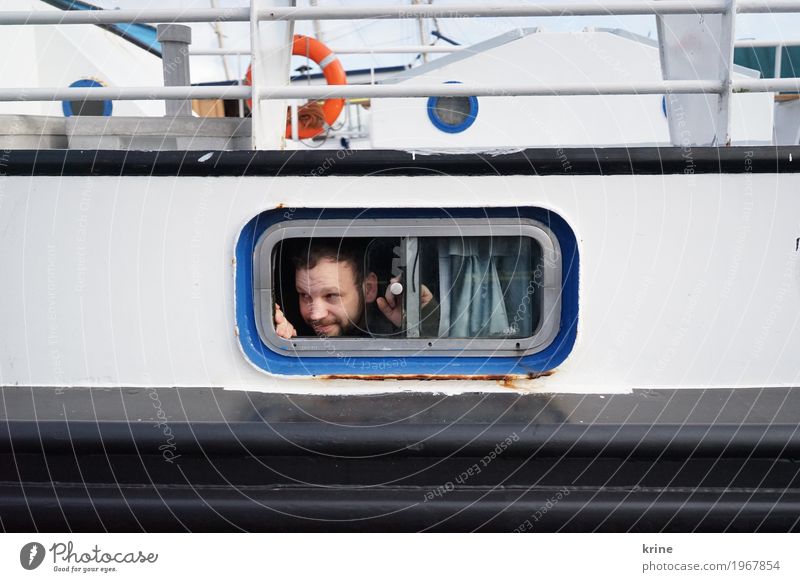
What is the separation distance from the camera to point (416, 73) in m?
5.09

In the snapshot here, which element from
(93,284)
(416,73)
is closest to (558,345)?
(93,284)

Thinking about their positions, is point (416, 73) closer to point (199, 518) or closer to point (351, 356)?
point (351, 356)

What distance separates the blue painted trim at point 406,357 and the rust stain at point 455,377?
0.6 inches

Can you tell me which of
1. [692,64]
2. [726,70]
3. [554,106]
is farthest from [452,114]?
[726,70]

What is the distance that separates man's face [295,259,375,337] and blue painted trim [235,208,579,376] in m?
0.12

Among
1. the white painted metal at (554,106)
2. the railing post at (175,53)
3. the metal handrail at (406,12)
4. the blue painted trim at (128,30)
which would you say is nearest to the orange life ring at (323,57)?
the white painted metal at (554,106)

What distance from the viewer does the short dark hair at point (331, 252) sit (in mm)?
2369

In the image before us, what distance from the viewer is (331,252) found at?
7.77 feet

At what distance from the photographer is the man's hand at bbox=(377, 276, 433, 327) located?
2336 millimetres

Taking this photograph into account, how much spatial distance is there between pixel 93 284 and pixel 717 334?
1.78 metres
